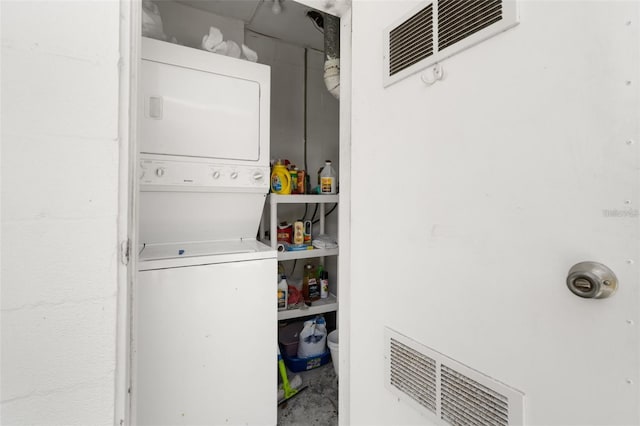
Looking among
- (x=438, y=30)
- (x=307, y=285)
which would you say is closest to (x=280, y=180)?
(x=307, y=285)

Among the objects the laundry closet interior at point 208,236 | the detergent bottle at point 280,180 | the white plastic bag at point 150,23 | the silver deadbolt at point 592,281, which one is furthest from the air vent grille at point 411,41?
the white plastic bag at point 150,23

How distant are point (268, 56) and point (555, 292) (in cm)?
280

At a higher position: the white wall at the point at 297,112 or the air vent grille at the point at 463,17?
the white wall at the point at 297,112

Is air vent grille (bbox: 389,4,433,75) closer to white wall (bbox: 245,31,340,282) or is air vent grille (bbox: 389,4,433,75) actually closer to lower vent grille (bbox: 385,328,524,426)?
lower vent grille (bbox: 385,328,524,426)

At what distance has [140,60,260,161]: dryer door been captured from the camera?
5.06 feet

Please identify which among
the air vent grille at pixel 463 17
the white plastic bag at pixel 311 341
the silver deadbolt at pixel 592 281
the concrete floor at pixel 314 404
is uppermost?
the air vent grille at pixel 463 17

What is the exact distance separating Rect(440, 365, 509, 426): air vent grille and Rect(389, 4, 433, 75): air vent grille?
103 cm

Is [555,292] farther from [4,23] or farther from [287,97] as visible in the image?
[287,97]

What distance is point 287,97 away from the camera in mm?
2773

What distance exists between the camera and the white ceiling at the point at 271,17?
2.20 m

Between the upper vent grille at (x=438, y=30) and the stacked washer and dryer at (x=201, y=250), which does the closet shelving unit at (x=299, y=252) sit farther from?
the upper vent grille at (x=438, y=30)

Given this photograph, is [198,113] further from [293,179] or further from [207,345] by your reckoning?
[207,345]

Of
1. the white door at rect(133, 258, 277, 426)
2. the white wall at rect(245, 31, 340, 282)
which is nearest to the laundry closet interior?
the white door at rect(133, 258, 277, 426)

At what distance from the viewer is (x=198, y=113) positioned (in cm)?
164
